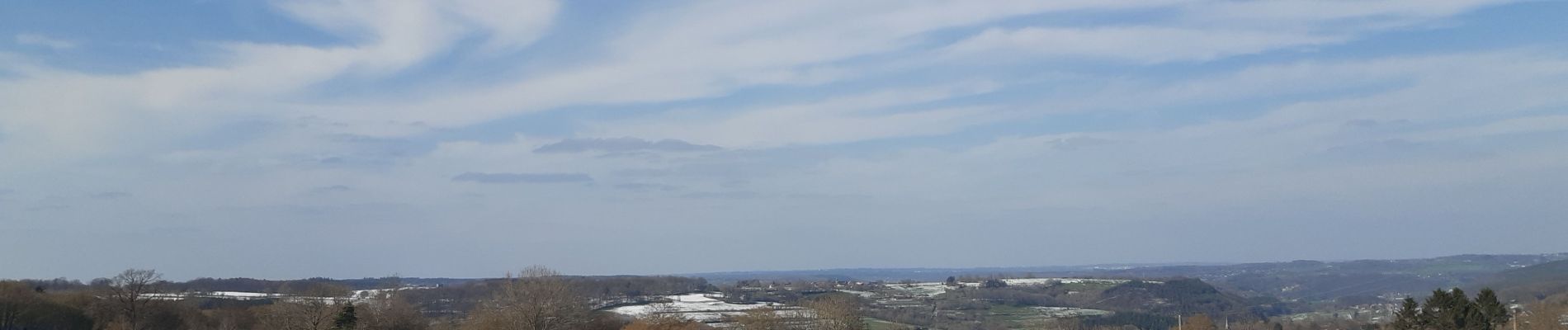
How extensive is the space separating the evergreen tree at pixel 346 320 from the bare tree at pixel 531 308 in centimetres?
1461

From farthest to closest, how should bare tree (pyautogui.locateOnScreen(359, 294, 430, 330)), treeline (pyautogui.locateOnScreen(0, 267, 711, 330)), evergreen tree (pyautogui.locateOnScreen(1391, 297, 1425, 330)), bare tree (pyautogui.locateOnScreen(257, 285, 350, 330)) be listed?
bare tree (pyautogui.locateOnScreen(359, 294, 430, 330)), treeline (pyautogui.locateOnScreen(0, 267, 711, 330)), bare tree (pyautogui.locateOnScreen(257, 285, 350, 330)), evergreen tree (pyautogui.locateOnScreen(1391, 297, 1425, 330))

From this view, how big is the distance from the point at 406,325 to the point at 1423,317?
316 ft

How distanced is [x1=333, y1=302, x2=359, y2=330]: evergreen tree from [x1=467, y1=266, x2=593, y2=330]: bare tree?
14.6 meters

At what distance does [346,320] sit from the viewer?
8794cm

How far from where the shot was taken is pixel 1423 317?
76.0 metres

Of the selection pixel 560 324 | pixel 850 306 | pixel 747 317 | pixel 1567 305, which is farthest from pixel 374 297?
pixel 1567 305

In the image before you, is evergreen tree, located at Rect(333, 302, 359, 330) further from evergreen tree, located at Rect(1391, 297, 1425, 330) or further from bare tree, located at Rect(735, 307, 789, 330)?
evergreen tree, located at Rect(1391, 297, 1425, 330)

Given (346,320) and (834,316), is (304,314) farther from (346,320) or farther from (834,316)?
(834,316)

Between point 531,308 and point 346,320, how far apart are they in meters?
18.2

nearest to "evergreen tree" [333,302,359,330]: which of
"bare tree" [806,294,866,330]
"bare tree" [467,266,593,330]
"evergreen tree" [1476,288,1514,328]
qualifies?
"bare tree" [467,266,593,330]

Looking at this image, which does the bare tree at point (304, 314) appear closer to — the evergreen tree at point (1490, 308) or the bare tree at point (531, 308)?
the bare tree at point (531, 308)

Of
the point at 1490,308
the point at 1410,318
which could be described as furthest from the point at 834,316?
the point at 1490,308

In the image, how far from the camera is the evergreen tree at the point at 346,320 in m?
85.4

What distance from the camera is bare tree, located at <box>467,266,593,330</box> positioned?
101250 mm
